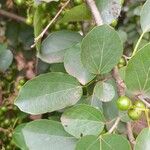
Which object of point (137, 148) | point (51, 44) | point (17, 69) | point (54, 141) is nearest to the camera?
point (137, 148)

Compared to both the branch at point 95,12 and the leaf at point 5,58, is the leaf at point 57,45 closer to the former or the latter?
the branch at point 95,12

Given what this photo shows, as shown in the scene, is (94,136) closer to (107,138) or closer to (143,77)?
(107,138)

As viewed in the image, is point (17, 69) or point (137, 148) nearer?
point (137, 148)

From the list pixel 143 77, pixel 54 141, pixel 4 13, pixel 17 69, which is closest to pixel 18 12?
pixel 4 13

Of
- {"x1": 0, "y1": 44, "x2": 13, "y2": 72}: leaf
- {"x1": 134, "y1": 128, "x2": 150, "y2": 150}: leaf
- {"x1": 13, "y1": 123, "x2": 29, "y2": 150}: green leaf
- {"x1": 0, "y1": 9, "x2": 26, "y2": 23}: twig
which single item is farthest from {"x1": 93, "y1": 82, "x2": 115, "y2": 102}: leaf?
{"x1": 0, "y1": 9, "x2": 26, "y2": 23}: twig

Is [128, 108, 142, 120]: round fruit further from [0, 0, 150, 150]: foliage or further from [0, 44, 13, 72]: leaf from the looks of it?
[0, 44, 13, 72]: leaf

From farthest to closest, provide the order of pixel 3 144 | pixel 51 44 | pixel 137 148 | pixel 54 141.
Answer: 1. pixel 3 144
2. pixel 51 44
3. pixel 54 141
4. pixel 137 148

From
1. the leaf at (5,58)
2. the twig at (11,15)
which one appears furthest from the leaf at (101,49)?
the twig at (11,15)
